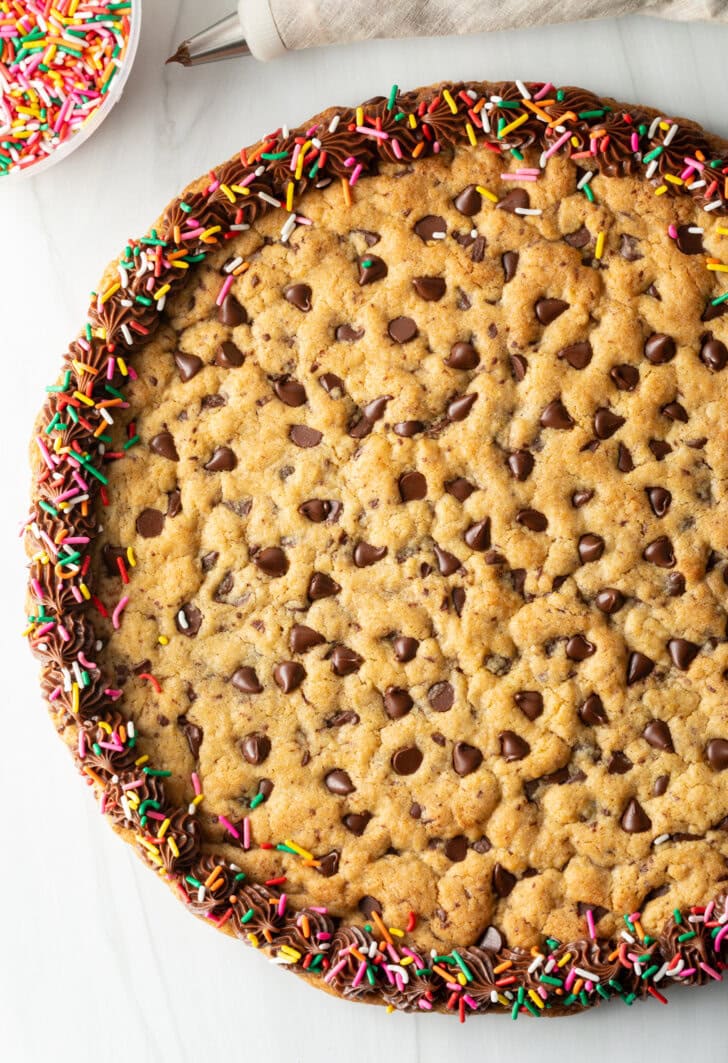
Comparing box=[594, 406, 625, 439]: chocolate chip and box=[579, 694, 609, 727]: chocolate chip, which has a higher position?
box=[594, 406, 625, 439]: chocolate chip

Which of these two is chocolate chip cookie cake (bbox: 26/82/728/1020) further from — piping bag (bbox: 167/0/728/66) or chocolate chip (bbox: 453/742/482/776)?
piping bag (bbox: 167/0/728/66)

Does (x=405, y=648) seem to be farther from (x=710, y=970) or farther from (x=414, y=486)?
(x=710, y=970)

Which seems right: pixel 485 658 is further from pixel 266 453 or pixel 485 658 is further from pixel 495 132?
pixel 495 132

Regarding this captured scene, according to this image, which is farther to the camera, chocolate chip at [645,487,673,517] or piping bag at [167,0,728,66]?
piping bag at [167,0,728,66]

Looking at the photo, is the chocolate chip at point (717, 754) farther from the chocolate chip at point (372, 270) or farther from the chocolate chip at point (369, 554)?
the chocolate chip at point (372, 270)

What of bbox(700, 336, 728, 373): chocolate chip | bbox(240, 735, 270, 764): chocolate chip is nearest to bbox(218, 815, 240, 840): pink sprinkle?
bbox(240, 735, 270, 764): chocolate chip
